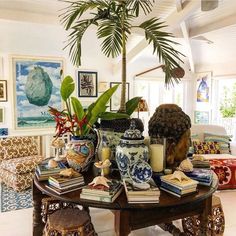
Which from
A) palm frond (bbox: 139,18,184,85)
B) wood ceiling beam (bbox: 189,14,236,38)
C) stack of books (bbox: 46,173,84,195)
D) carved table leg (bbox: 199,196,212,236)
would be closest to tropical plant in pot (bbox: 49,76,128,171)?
stack of books (bbox: 46,173,84,195)

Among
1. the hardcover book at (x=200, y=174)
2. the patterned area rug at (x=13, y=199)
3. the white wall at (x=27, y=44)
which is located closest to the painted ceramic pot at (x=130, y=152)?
the hardcover book at (x=200, y=174)

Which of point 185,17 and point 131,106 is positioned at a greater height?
point 185,17

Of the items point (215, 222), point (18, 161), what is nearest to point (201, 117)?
point (18, 161)

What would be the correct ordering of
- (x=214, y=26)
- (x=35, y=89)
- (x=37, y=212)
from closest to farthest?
1. (x=37, y=212)
2. (x=214, y=26)
3. (x=35, y=89)

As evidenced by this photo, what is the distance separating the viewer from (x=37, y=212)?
1.93 meters

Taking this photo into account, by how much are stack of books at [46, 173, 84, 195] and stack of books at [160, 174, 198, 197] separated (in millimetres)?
481

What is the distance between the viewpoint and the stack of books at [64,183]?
143cm

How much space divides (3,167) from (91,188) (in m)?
3.09

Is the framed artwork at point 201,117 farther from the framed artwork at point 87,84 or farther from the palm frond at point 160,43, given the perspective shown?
the palm frond at point 160,43

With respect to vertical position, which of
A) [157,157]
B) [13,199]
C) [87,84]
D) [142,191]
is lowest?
[13,199]

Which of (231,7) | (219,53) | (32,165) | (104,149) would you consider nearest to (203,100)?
(219,53)

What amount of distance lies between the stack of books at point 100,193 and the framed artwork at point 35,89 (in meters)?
3.92

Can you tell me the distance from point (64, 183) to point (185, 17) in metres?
3.30

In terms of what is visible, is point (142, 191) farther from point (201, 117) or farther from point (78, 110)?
point (201, 117)
